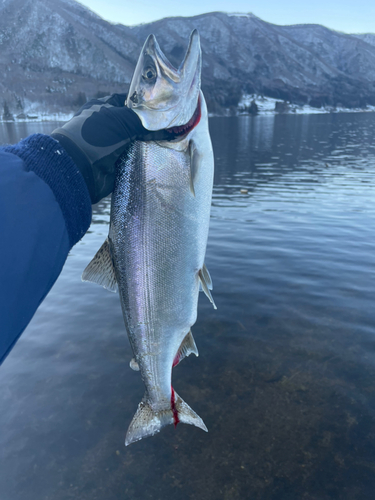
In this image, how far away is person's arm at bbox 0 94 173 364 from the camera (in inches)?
79.7

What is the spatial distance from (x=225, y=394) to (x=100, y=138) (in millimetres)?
5663

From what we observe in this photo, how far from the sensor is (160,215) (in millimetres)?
2803

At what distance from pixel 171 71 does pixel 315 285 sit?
387 inches

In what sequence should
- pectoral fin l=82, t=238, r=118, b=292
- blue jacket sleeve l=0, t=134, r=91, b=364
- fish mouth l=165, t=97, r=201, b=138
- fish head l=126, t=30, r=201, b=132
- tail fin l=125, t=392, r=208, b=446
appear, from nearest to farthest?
blue jacket sleeve l=0, t=134, r=91, b=364 → fish head l=126, t=30, r=201, b=132 → fish mouth l=165, t=97, r=201, b=138 → pectoral fin l=82, t=238, r=118, b=292 → tail fin l=125, t=392, r=208, b=446

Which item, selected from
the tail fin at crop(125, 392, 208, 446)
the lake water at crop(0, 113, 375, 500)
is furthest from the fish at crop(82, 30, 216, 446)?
the lake water at crop(0, 113, 375, 500)

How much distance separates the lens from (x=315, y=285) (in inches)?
433

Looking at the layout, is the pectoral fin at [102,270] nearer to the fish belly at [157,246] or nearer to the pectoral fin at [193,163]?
the fish belly at [157,246]

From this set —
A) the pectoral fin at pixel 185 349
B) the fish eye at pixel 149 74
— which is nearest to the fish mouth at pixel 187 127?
the fish eye at pixel 149 74

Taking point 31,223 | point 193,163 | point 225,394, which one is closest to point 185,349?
point 193,163

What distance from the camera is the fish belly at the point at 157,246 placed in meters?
2.79

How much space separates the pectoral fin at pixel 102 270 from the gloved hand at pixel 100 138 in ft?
1.92

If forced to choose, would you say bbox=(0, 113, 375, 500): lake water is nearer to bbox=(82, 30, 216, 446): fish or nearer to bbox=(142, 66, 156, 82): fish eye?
bbox=(82, 30, 216, 446): fish

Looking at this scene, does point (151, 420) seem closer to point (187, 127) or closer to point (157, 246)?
point (157, 246)

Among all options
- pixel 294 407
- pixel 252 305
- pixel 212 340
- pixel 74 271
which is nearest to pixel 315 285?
pixel 252 305
